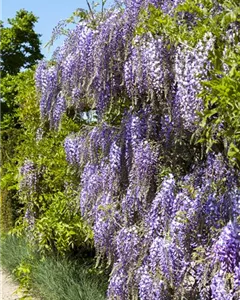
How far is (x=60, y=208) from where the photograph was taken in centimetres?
543

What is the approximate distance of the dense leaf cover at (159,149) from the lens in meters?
2.79

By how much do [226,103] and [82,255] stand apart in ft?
13.7

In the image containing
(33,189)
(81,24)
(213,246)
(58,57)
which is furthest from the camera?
(33,189)

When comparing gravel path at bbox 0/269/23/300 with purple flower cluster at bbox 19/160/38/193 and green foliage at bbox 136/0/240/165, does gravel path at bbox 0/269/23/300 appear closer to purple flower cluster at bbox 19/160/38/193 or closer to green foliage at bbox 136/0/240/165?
purple flower cluster at bbox 19/160/38/193

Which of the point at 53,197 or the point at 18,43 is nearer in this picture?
the point at 53,197

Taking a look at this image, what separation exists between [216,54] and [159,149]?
2.90 feet

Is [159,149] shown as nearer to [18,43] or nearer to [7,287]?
[7,287]

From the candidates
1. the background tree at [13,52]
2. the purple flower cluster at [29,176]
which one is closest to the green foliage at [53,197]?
the purple flower cluster at [29,176]

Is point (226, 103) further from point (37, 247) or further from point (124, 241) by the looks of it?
point (37, 247)

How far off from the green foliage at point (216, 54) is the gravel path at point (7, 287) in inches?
145

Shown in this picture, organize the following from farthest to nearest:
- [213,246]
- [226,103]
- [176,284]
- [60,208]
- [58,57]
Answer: [60,208] < [58,57] < [176,284] < [213,246] < [226,103]

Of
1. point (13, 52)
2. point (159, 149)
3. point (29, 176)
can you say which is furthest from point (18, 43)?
point (159, 149)

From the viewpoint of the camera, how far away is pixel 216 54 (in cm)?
269

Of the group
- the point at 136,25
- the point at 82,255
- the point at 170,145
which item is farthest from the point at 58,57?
the point at 82,255
